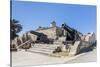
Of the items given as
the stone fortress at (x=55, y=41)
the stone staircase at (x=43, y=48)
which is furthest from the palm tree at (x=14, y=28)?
the stone staircase at (x=43, y=48)

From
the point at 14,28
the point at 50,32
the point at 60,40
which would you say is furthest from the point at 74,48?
the point at 14,28

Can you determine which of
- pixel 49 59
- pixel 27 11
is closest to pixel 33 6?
pixel 27 11

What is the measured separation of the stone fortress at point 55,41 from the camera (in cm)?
210

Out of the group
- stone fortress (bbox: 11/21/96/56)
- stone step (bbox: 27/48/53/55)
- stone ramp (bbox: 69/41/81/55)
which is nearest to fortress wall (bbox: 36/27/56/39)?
stone fortress (bbox: 11/21/96/56)

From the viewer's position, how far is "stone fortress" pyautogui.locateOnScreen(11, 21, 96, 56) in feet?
6.88

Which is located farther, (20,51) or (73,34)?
(73,34)

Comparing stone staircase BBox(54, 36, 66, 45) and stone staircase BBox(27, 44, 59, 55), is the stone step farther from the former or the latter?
stone staircase BBox(54, 36, 66, 45)

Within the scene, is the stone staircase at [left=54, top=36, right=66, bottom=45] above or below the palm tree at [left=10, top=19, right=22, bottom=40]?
below

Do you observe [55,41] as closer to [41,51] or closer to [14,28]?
[41,51]

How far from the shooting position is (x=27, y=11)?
83.0 inches

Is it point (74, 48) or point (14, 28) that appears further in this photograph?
point (74, 48)

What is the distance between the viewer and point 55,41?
2193mm

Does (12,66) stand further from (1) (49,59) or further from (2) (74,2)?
(2) (74,2)
